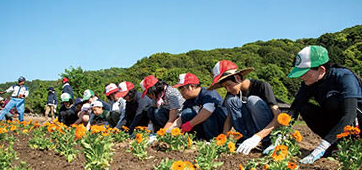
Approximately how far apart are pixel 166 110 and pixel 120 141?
29.8 inches

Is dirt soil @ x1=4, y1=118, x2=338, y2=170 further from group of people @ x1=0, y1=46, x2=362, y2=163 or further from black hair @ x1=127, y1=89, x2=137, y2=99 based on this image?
black hair @ x1=127, y1=89, x2=137, y2=99

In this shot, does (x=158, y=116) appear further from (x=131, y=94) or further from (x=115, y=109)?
(x=115, y=109)

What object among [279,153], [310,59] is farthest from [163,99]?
[279,153]

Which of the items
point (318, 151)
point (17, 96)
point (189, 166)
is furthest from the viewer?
point (17, 96)

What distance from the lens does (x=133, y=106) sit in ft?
15.0

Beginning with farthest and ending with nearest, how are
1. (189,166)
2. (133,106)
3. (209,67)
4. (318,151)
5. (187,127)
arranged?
(209,67) < (133,106) < (187,127) < (318,151) < (189,166)

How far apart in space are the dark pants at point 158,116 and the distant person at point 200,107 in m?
0.40

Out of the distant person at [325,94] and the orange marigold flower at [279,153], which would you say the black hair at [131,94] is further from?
the orange marigold flower at [279,153]

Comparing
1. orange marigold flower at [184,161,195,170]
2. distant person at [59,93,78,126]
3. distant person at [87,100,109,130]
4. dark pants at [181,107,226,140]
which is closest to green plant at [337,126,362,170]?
orange marigold flower at [184,161,195,170]

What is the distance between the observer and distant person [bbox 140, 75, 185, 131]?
12.9 ft

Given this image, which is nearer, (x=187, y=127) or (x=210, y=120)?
(x=187, y=127)

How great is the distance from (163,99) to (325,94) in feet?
6.93

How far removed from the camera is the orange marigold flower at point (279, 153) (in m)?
1.81

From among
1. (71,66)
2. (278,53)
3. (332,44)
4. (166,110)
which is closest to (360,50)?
(332,44)
